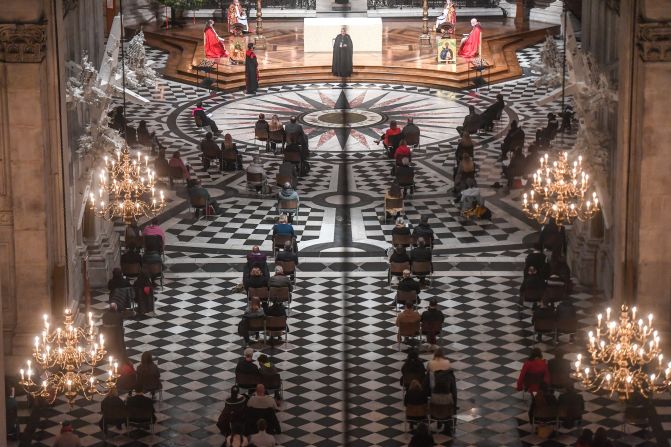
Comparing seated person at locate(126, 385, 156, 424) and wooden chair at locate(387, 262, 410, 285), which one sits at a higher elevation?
wooden chair at locate(387, 262, 410, 285)

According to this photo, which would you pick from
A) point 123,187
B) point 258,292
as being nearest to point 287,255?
point 258,292

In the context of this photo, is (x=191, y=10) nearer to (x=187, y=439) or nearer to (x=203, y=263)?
(x=203, y=263)

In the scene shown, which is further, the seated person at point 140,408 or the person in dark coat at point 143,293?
the person in dark coat at point 143,293

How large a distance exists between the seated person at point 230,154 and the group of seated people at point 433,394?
12110mm

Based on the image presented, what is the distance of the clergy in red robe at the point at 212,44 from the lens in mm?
39688

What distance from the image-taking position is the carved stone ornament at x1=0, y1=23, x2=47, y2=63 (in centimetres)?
1872

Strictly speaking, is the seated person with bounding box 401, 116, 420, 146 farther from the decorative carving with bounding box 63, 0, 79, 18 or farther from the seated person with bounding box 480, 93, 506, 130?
the decorative carving with bounding box 63, 0, 79, 18

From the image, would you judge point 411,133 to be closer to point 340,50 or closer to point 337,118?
point 337,118

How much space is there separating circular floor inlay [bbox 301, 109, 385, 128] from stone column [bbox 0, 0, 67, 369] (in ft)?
48.5

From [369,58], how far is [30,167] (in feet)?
73.5

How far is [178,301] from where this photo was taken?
22516 millimetres

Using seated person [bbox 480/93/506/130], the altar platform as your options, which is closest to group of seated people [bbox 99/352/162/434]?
seated person [bbox 480/93/506/130]

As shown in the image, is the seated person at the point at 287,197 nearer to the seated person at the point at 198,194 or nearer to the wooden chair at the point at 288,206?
the wooden chair at the point at 288,206

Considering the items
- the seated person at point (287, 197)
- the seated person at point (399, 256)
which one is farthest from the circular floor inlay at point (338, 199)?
the seated person at point (399, 256)
